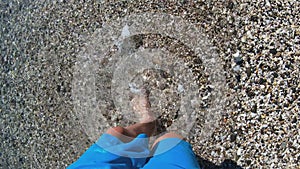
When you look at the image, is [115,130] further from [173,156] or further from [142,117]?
[173,156]

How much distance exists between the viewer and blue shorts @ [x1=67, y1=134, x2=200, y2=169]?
146 cm

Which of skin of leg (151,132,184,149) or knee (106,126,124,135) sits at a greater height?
knee (106,126,124,135)

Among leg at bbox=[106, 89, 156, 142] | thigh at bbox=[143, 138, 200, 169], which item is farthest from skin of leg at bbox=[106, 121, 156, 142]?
thigh at bbox=[143, 138, 200, 169]

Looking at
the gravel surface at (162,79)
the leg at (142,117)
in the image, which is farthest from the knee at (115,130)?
the gravel surface at (162,79)

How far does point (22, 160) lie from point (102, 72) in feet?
2.25

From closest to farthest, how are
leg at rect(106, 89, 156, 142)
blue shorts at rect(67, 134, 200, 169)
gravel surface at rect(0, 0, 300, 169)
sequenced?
blue shorts at rect(67, 134, 200, 169) → gravel surface at rect(0, 0, 300, 169) → leg at rect(106, 89, 156, 142)

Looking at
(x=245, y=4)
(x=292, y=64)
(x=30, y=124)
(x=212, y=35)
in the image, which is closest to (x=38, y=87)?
(x=30, y=124)

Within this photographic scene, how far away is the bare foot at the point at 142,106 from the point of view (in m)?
1.80

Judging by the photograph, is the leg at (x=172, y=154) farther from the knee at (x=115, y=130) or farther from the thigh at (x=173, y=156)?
the knee at (x=115, y=130)

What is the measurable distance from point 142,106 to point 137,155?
0.29 m

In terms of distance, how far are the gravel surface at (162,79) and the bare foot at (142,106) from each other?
9 centimetres

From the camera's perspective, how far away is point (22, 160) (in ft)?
6.57

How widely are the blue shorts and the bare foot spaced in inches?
5.6

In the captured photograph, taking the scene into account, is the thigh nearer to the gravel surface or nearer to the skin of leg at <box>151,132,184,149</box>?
the skin of leg at <box>151,132,184,149</box>
